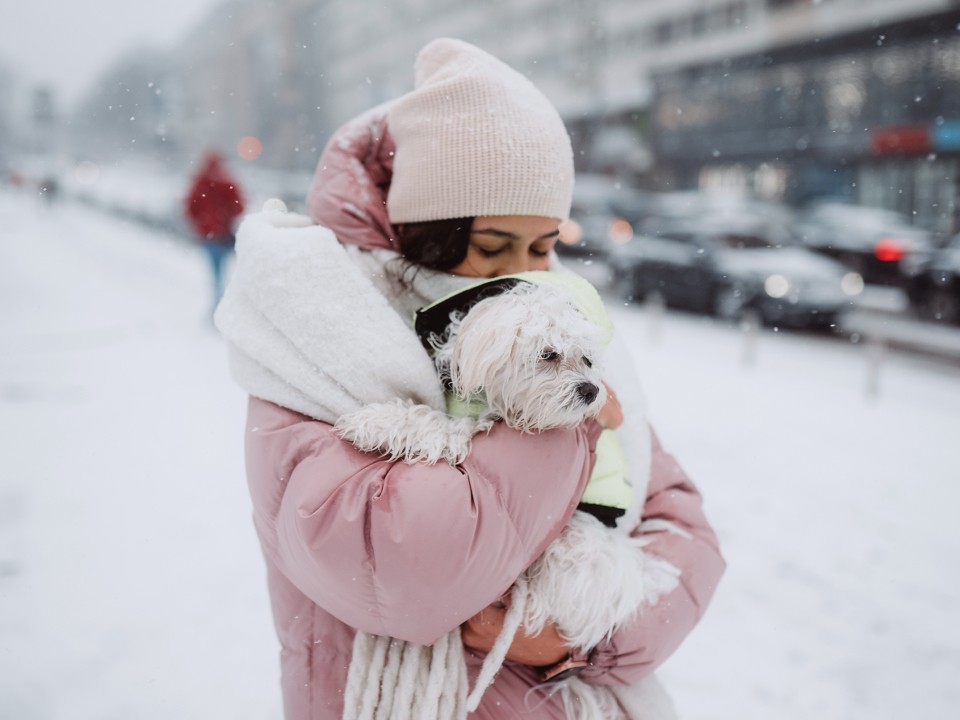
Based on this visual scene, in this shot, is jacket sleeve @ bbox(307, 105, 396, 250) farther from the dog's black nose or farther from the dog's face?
the dog's black nose

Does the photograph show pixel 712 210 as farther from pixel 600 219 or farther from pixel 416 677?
pixel 416 677

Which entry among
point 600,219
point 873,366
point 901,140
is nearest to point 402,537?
point 873,366

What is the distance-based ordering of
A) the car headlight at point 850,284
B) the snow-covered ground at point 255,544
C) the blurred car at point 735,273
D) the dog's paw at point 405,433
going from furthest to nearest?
the car headlight at point 850,284
the blurred car at point 735,273
the snow-covered ground at point 255,544
the dog's paw at point 405,433

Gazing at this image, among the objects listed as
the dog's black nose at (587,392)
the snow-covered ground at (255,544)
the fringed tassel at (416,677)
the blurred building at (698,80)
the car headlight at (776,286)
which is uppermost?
the blurred building at (698,80)

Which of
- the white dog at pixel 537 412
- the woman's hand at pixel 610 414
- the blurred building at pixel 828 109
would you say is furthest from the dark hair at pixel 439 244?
the blurred building at pixel 828 109

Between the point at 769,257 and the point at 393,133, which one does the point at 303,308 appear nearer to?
the point at 393,133

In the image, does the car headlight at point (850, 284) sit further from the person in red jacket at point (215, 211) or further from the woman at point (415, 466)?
the woman at point (415, 466)

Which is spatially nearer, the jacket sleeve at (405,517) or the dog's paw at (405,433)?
the jacket sleeve at (405,517)

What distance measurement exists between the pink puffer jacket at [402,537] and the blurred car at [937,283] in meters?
13.6

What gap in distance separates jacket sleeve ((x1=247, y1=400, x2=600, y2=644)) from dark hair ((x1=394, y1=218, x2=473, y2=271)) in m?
0.45

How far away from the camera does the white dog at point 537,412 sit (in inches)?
53.3

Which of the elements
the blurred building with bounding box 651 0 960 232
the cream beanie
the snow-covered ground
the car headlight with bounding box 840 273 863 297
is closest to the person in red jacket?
the snow-covered ground

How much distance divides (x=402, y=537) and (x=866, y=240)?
59.2 ft

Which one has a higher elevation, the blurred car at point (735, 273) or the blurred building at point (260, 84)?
the blurred building at point (260, 84)
